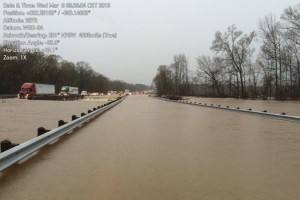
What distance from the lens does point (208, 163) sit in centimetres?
764

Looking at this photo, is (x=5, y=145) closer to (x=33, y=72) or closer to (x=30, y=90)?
(x=30, y=90)

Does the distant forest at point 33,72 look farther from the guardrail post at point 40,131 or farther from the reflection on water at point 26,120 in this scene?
the guardrail post at point 40,131

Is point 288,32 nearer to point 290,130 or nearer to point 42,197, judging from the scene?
point 290,130

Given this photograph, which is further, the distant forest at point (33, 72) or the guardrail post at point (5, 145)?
the distant forest at point (33, 72)

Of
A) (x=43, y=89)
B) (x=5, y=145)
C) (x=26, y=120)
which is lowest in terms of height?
(x=26, y=120)

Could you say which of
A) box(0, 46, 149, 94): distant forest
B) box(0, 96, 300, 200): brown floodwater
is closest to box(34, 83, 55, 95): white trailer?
box(0, 46, 149, 94): distant forest

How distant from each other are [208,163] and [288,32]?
65.4 meters

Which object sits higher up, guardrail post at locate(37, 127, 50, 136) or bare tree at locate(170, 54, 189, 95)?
bare tree at locate(170, 54, 189, 95)

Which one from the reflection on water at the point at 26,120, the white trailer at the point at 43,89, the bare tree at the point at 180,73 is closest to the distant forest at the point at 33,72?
the white trailer at the point at 43,89

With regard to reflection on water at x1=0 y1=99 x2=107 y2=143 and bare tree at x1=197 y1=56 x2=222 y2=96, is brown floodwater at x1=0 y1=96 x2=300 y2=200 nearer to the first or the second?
reflection on water at x1=0 y1=99 x2=107 y2=143

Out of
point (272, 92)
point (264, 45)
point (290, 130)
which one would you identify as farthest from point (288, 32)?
point (290, 130)

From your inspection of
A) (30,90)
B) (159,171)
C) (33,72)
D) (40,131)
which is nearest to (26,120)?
(40,131)

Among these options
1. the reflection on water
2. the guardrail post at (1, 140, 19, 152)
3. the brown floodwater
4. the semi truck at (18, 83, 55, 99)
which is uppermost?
the semi truck at (18, 83, 55, 99)

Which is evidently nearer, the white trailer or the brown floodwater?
the brown floodwater
